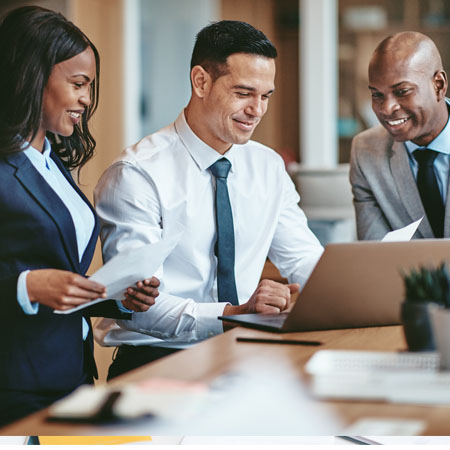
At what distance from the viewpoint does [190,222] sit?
5.98 feet

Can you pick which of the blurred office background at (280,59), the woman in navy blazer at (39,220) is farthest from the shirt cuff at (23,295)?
the blurred office background at (280,59)

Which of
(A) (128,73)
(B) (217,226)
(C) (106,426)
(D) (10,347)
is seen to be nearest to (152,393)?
(C) (106,426)

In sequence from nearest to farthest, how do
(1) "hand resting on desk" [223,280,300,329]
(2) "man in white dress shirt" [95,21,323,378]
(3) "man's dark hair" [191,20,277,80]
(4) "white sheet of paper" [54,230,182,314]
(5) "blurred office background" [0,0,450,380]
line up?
(4) "white sheet of paper" [54,230,182,314]
(1) "hand resting on desk" [223,280,300,329]
(2) "man in white dress shirt" [95,21,323,378]
(3) "man's dark hair" [191,20,277,80]
(5) "blurred office background" [0,0,450,380]

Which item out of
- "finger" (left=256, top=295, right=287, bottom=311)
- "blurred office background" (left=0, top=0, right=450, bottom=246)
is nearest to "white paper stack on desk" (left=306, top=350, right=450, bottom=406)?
"finger" (left=256, top=295, right=287, bottom=311)

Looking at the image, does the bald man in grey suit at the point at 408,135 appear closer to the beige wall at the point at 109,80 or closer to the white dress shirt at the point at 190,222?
the white dress shirt at the point at 190,222

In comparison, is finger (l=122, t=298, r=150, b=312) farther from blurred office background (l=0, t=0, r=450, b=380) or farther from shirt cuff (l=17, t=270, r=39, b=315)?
blurred office background (l=0, t=0, r=450, b=380)

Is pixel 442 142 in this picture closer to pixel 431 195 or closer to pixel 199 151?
pixel 431 195

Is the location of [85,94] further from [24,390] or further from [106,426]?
[106,426]

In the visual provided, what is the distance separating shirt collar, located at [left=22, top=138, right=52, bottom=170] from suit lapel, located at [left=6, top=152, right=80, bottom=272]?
5 cm

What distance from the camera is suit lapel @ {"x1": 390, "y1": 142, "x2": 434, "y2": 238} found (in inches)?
83.6

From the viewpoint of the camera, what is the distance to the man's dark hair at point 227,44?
1.86 m

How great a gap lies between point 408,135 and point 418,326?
1.21 m

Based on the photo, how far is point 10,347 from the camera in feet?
4.57

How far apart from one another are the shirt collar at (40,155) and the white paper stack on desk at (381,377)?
81 centimetres
